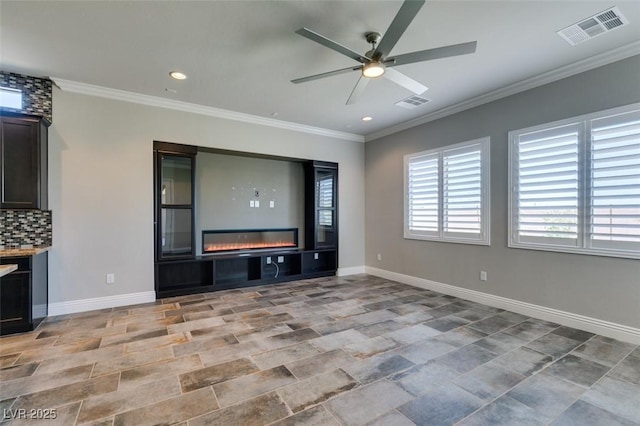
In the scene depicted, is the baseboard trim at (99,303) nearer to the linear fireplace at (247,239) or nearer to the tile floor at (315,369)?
the tile floor at (315,369)

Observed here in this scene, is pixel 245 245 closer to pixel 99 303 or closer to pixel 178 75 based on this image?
pixel 99 303

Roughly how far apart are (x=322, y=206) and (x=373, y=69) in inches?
141

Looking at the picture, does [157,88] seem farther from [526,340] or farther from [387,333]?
[526,340]

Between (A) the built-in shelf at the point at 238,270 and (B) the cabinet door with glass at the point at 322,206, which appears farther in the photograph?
(B) the cabinet door with glass at the point at 322,206

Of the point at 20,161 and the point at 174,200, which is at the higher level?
the point at 20,161

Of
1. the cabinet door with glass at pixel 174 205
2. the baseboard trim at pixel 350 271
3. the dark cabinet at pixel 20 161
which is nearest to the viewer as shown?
the dark cabinet at pixel 20 161

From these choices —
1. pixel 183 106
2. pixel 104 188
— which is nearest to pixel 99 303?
pixel 104 188

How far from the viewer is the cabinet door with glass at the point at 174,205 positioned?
14.6 feet

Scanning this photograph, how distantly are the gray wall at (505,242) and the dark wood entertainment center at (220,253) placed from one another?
1128mm

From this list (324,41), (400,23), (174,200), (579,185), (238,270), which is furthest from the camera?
(238,270)

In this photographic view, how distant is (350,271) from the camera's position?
20.7 feet

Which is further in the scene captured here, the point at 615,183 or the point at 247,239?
the point at 247,239

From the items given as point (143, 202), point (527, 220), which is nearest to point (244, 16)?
point (143, 202)

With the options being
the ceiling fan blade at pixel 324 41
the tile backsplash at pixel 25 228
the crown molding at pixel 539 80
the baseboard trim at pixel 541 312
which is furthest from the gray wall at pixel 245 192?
the ceiling fan blade at pixel 324 41
